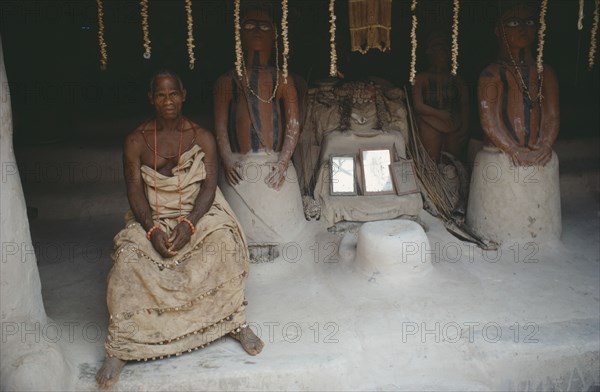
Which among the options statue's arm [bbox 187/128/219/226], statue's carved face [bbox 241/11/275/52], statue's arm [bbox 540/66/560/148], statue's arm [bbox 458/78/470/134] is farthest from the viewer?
statue's arm [bbox 458/78/470/134]

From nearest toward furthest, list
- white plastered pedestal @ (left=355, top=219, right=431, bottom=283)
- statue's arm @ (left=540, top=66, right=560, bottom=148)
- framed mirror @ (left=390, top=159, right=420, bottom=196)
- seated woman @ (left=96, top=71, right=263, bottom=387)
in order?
seated woman @ (left=96, top=71, right=263, bottom=387) → white plastered pedestal @ (left=355, top=219, right=431, bottom=283) → statue's arm @ (left=540, top=66, right=560, bottom=148) → framed mirror @ (left=390, top=159, right=420, bottom=196)

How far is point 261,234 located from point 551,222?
268 cm

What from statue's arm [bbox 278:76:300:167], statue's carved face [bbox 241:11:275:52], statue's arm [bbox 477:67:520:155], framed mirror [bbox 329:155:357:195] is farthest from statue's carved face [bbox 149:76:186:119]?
statue's arm [bbox 477:67:520:155]

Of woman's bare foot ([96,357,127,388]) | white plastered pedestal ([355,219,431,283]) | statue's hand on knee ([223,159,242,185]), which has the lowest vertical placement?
woman's bare foot ([96,357,127,388])

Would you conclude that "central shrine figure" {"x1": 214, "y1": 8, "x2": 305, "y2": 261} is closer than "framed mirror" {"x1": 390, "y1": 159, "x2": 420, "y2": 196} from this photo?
Yes

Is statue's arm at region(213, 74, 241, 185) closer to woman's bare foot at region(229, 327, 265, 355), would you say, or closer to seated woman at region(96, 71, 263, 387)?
seated woman at region(96, 71, 263, 387)

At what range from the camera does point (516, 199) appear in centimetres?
601

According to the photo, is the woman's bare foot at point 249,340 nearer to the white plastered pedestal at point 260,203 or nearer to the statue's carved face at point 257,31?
the white plastered pedestal at point 260,203

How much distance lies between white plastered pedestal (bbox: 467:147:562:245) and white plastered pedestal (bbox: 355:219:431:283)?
100cm

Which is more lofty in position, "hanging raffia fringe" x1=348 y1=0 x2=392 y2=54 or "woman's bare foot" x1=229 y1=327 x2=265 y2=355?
"hanging raffia fringe" x1=348 y1=0 x2=392 y2=54

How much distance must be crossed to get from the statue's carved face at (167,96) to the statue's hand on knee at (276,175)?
1.31 m

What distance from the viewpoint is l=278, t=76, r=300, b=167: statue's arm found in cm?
588

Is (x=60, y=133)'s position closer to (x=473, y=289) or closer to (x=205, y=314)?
(x=205, y=314)

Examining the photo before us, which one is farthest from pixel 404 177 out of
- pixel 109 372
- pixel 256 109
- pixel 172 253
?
pixel 109 372
